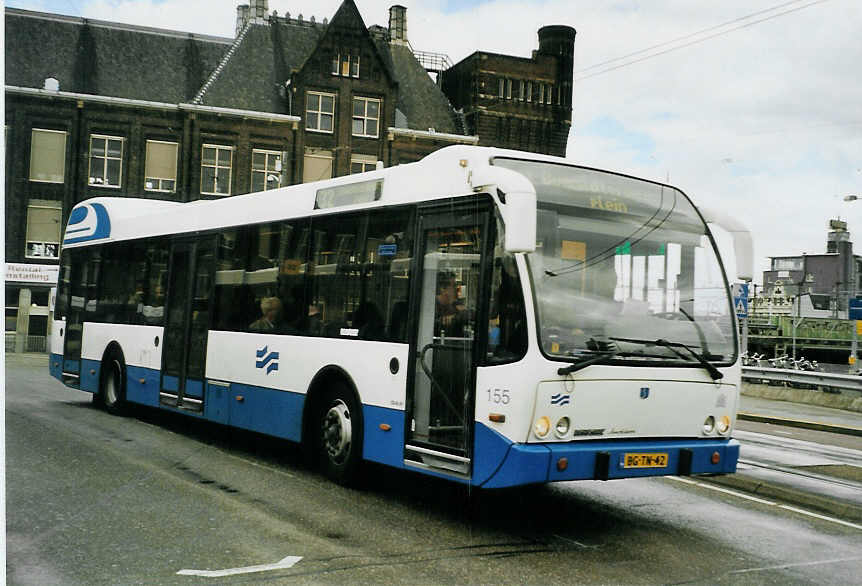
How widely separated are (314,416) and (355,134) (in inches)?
1554

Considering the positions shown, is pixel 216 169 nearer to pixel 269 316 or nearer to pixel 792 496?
pixel 269 316

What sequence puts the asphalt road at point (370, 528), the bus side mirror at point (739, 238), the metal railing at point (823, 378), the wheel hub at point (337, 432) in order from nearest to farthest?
the asphalt road at point (370, 528), the bus side mirror at point (739, 238), the wheel hub at point (337, 432), the metal railing at point (823, 378)

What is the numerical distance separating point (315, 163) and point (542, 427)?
1643 inches

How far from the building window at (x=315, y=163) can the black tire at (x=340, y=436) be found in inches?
1520

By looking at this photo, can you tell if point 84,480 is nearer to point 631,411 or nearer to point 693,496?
point 631,411

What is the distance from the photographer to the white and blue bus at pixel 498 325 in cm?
712

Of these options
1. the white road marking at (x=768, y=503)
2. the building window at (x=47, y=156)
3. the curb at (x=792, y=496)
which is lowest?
the white road marking at (x=768, y=503)

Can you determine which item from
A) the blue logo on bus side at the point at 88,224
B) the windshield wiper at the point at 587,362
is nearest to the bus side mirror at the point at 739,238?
the windshield wiper at the point at 587,362

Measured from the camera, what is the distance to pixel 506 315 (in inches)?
283

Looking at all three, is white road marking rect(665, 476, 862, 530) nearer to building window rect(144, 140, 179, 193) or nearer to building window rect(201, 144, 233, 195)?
building window rect(201, 144, 233, 195)

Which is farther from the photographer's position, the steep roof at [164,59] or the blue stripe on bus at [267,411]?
the steep roof at [164,59]

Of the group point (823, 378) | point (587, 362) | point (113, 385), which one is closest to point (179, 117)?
point (113, 385)

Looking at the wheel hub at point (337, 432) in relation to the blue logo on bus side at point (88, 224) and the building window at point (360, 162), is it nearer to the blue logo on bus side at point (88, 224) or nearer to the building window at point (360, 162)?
the blue logo on bus side at point (88, 224)

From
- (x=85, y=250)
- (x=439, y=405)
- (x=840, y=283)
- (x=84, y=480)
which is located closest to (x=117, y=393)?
(x=85, y=250)
